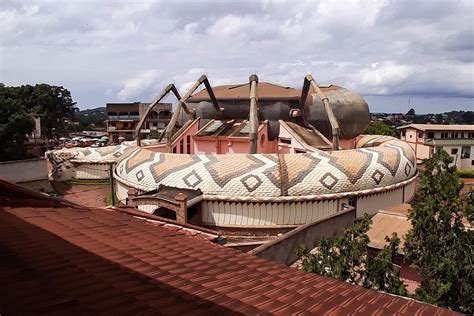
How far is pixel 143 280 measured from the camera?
2793 millimetres

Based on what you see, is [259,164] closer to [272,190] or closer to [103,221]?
[272,190]

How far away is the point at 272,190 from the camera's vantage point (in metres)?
12.7

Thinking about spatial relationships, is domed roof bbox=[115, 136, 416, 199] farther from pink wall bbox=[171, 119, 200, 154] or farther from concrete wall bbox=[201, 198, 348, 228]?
pink wall bbox=[171, 119, 200, 154]

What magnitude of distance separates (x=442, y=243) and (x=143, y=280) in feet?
16.1

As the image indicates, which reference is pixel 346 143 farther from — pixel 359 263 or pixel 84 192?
pixel 359 263

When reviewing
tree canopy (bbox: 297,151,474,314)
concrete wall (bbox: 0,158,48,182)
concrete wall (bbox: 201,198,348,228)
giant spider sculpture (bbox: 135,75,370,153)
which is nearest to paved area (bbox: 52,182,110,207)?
concrete wall (bbox: 0,158,48,182)

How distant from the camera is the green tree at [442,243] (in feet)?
18.0

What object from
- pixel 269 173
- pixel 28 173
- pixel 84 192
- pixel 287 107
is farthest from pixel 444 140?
pixel 28 173

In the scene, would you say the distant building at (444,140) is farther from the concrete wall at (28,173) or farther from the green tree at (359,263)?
the green tree at (359,263)

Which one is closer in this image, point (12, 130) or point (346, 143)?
point (346, 143)

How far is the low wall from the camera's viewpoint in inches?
313

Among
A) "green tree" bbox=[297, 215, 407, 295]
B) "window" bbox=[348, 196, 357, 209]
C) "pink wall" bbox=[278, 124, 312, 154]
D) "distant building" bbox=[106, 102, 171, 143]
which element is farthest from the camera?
"distant building" bbox=[106, 102, 171, 143]

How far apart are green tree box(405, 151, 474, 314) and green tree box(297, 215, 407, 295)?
1.21 feet

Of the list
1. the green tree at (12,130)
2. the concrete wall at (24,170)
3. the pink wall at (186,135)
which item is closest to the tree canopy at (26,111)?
the green tree at (12,130)
